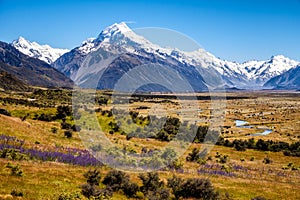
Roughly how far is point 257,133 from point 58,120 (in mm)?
63020

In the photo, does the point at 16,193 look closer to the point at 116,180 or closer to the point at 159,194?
the point at 116,180

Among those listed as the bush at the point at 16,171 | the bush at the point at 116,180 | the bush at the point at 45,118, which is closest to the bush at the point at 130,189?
the bush at the point at 116,180

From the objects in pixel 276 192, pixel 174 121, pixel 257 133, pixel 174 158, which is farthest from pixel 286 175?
pixel 257 133

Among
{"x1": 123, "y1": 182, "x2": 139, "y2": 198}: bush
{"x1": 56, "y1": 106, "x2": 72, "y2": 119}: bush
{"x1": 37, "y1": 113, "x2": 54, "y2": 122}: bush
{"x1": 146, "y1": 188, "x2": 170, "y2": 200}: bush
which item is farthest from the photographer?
{"x1": 56, "y1": 106, "x2": 72, "y2": 119}: bush

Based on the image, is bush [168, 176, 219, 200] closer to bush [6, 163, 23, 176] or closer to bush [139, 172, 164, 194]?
bush [139, 172, 164, 194]

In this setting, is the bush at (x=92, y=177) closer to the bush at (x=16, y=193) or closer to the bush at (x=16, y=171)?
the bush at (x=16, y=171)

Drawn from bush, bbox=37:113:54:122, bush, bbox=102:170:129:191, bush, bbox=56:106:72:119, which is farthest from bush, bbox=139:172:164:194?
bush, bbox=56:106:72:119

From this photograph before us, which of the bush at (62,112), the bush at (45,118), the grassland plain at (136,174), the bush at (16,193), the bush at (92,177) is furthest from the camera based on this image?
the bush at (62,112)

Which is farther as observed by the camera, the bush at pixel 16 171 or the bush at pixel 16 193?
the bush at pixel 16 171

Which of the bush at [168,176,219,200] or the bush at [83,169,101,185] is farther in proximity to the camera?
the bush at [83,169,101,185]

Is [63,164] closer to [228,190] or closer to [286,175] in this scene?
[228,190]

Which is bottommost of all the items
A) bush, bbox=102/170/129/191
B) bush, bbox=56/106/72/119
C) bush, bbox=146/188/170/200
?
bush, bbox=146/188/170/200

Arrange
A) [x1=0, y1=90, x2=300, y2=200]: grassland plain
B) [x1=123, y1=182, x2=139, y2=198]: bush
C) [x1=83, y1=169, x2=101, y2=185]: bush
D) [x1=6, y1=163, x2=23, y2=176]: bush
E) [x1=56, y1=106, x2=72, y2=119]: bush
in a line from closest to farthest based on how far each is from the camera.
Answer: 1. [x1=0, y1=90, x2=300, y2=200]: grassland plain
2. [x1=6, y1=163, x2=23, y2=176]: bush
3. [x1=123, y1=182, x2=139, y2=198]: bush
4. [x1=83, y1=169, x2=101, y2=185]: bush
5. [x1=56, y1=106, x2=72, y2=119]: bush

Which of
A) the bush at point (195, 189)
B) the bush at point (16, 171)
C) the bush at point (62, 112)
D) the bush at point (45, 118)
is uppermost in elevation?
the bush at point (62, 112)
